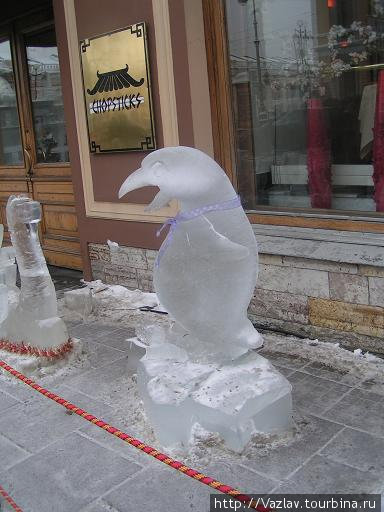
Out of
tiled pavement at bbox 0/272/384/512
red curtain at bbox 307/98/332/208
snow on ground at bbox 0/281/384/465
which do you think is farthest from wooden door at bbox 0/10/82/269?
tiled pavement at bbox 0/272/384/512

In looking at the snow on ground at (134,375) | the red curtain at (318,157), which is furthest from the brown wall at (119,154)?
the red curtain at (318,157)

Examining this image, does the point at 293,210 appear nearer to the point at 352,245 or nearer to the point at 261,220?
the point at 261,220

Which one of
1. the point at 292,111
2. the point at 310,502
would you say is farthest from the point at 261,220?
the point at 310,502

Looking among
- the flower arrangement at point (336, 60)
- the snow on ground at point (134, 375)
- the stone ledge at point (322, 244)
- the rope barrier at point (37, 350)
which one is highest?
the flower arrangement at point (336, 60)

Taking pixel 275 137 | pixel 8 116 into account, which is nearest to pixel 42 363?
pixel 275 137

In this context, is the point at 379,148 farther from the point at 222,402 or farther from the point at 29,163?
the point at 29,163

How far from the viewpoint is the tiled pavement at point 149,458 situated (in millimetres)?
2555

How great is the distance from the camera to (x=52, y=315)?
4094 millimetres

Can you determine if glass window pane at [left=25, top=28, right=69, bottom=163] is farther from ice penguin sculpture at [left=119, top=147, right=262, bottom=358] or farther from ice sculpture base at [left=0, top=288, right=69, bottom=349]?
ice penguin sculpture at [left=119, top=147, right=262, bottom=358]

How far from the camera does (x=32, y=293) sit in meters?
4.00

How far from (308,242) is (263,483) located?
1.97 metres

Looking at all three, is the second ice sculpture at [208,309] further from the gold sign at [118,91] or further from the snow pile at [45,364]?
the gold sign at [118,91]

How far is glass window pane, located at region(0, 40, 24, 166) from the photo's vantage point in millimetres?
7137

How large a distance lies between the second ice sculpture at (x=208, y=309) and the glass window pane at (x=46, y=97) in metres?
4.03
